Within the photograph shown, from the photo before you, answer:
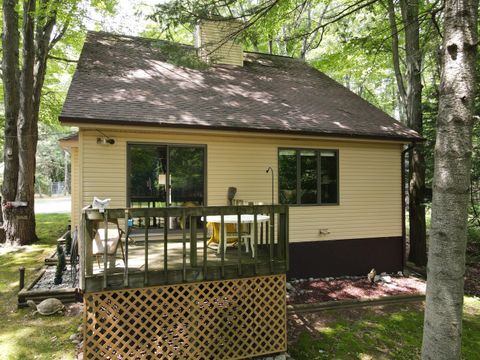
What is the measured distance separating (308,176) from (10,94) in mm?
9479

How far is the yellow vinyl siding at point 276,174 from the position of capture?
643cm

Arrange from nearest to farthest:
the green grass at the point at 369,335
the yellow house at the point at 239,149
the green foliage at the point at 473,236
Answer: the green grass at the point at 369,335 → the yellow house at the point at 239,149 → the green foliage at the point at 473,236

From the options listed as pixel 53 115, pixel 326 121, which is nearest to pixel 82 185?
pixel 326 121

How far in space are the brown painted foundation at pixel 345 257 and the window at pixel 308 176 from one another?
1.05 meters

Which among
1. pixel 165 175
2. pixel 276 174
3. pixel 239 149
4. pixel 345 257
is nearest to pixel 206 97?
pixel 239 149

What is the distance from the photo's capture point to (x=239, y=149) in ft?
24.3

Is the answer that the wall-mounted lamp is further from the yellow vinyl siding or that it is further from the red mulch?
the red mulch

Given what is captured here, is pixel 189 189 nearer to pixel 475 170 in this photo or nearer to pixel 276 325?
pixel 276 325

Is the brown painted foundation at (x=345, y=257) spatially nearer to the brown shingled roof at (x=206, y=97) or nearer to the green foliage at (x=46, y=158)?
the brown shingled roof at (x=206, y=97)

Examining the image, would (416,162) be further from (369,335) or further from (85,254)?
(85,254)

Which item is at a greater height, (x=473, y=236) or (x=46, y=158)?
(x=46, y=158)

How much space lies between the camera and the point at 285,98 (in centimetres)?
918

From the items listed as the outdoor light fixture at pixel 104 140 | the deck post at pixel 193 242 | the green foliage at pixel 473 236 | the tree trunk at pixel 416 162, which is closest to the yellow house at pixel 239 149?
the outdoor light fixture at pixel 104 140

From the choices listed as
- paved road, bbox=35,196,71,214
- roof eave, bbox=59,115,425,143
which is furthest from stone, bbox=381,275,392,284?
paved road, bbox=35,196,71,214
